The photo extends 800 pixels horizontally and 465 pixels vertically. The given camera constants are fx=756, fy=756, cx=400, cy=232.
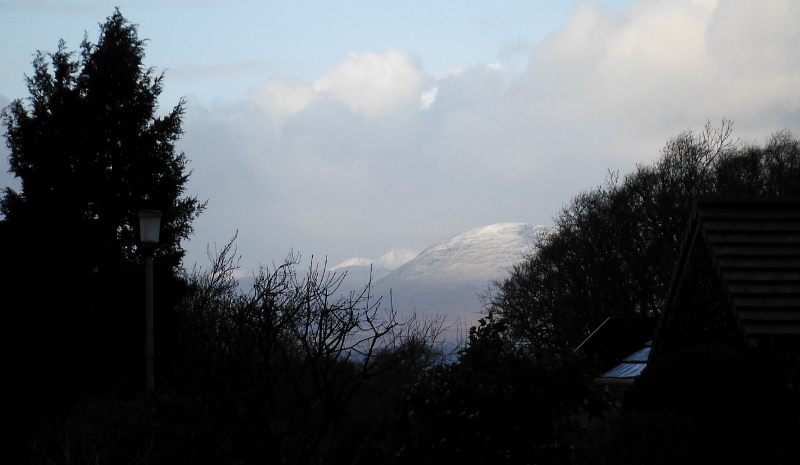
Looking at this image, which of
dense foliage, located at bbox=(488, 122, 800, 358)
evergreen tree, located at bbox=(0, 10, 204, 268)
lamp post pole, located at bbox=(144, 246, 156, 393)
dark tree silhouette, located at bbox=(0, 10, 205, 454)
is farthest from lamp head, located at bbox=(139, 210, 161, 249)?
dense foliage, located at bbox=(488, 122, 800, 358)

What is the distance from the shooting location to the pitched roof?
8664 millimetres

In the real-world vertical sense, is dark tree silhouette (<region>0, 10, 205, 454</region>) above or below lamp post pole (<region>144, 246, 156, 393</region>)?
above

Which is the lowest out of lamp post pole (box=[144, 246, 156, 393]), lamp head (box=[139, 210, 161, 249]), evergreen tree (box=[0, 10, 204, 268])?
lamp post pole (box=[144, 246, 156, 393])

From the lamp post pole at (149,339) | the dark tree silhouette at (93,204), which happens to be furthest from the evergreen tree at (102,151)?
the lamp post pole at (149,339)

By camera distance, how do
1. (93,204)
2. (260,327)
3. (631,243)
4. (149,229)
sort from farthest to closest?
(631,243), (93,204), (149,229), (260,327)

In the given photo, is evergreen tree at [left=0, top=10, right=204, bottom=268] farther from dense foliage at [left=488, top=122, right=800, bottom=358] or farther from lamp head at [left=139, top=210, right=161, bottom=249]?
dense foliage at [left=488, top=122, right=800, bottom=358]

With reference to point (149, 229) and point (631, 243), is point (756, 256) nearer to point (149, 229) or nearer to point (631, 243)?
point (149, 229)

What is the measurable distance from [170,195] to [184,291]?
3.72 metres

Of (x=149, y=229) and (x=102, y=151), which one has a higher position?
(x=102, y=151)

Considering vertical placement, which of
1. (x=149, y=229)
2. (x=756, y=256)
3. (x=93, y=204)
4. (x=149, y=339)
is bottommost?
(x=149, y=339)

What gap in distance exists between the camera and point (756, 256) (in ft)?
30.7

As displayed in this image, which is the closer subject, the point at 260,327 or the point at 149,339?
the point at 260,327

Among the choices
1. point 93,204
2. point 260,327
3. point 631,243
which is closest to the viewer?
point 260,327

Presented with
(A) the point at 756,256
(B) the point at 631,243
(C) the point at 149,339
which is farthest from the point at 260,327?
(B) the point at 631,243
